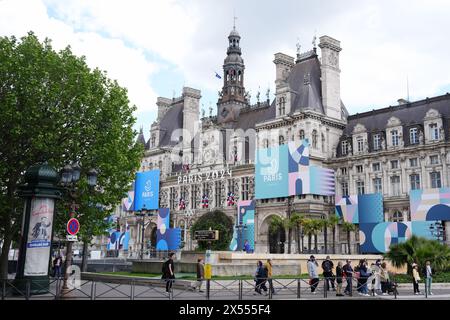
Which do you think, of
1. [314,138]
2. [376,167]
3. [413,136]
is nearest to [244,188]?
[314,138]

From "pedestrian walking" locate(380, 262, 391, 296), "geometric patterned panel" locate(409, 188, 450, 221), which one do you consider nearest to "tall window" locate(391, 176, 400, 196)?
"geometric patterned panel" locate(409, 188, 450, 221)

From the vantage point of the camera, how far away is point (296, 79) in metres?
67.3

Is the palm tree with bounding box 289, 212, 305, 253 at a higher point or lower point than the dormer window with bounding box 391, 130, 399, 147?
lower

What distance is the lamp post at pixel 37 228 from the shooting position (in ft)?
72.8

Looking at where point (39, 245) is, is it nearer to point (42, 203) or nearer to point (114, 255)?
point (42, 203)

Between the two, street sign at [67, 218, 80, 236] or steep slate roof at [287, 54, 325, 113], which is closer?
street sign at [67, 218, 80, 236]

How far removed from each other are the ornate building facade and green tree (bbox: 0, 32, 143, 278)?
30.2 metres

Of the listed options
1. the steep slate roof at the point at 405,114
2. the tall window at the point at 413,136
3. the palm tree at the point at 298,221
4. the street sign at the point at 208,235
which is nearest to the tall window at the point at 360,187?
the steep slate roof at the point at 405,114

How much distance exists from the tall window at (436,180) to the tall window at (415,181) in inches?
62.9

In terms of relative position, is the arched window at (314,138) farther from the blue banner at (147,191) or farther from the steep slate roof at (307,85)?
the blue banner at (147,191)

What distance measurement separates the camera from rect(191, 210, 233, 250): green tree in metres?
61.7

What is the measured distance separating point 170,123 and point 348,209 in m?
42.0

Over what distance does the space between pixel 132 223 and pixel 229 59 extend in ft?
102

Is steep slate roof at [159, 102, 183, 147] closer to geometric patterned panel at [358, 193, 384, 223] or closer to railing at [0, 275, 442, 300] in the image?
geometric patterned panel at [358, 193, 384, 223]
